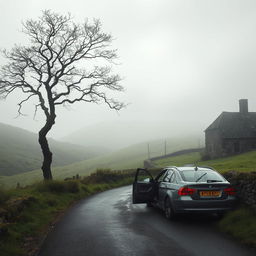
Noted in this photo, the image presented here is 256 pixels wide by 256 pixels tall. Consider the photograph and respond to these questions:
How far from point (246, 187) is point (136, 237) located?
3.77 meters

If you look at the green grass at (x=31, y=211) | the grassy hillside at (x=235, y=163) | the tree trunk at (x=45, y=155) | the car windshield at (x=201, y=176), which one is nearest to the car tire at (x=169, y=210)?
the car windshield at (x=201, y=176)

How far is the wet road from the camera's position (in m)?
6.46

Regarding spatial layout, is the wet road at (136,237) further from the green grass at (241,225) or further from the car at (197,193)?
the car at (197,193)

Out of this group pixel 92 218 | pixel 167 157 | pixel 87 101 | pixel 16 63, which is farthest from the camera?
pixel 167 157

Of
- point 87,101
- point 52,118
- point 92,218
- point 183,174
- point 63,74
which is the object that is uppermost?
point 63,74

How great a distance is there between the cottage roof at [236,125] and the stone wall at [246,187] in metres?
46.6

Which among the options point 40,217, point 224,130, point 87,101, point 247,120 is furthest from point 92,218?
point 247,120

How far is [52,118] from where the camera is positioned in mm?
23641

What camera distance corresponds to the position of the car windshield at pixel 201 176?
945 cm

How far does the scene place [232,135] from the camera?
2164 inches

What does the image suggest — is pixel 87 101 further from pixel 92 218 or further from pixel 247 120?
pixel 247 120

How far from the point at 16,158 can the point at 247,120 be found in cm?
6778

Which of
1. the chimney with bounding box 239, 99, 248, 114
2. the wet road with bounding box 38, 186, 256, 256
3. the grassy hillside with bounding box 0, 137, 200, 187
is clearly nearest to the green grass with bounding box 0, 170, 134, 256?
the wet road with bounding box 38, 186, 256, 256

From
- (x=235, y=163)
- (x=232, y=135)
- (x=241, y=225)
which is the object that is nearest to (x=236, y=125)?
(x=232, y=135)
